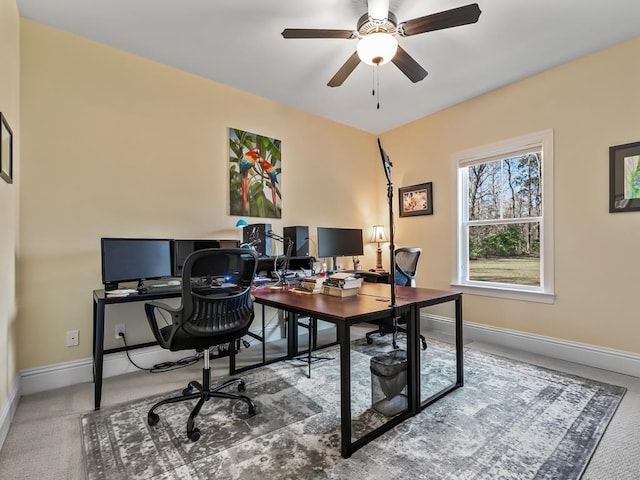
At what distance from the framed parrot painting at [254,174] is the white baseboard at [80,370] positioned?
5.09ft

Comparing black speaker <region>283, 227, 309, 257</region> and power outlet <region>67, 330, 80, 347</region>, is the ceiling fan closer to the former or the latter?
black speaker <region>283, 227, 309, 257</region>

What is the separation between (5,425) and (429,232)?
13.7 ft

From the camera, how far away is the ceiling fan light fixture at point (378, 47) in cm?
199

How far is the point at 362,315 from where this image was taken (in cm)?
165

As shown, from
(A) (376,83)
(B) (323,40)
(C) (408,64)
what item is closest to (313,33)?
(B) (323,40)

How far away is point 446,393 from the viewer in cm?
223

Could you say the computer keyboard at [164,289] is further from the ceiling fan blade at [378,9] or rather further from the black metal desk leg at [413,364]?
the ceiling fan blade at [378,9]

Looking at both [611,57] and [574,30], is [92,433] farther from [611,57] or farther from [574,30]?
[611,57]

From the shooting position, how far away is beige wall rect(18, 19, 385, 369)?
92.9 inches

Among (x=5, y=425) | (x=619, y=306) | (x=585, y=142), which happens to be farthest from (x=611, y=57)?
(x=5, y=425)

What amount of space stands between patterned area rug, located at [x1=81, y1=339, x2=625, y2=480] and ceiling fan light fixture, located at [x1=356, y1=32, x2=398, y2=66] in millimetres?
2345

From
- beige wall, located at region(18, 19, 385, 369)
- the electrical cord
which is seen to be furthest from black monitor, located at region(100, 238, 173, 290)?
the electrical cord

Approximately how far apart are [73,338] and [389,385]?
8.14 feet

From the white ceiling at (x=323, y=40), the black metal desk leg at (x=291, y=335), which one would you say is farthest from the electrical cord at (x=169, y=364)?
the white ceiling at (x=323, y=40)
